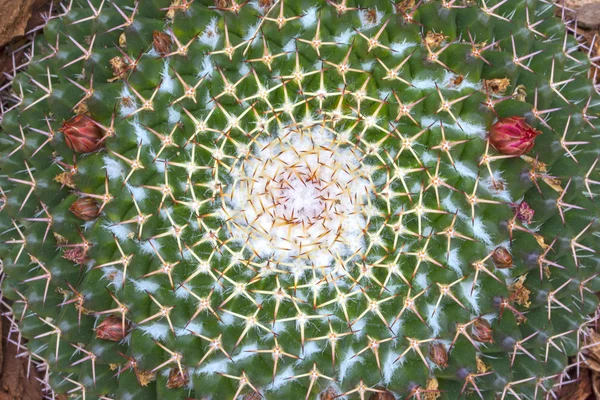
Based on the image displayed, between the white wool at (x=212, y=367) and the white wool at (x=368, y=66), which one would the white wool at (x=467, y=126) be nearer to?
the white wool at (x=368, y=66)

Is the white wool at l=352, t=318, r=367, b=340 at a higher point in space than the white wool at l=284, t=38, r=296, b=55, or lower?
lower

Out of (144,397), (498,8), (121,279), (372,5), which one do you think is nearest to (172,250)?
(121,279)

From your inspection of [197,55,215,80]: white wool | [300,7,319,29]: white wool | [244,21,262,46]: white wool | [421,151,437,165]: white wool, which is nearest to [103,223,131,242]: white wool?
[197,55,215,80]: white wool

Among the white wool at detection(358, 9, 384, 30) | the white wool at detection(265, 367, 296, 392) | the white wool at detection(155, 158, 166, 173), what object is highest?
the white wool at detection(358, 9, 384, 30)

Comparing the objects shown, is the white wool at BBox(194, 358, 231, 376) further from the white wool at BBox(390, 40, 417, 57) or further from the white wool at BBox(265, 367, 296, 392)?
the white wool at BBox(390, 40, 417, 57)

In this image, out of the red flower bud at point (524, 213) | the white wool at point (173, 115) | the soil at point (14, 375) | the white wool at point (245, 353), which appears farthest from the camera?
the soil at point (14, 375)

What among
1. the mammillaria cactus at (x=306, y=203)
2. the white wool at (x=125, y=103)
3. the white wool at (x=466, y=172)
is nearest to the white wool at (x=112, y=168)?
the mammillaria cactus at (x=306, y=203)
